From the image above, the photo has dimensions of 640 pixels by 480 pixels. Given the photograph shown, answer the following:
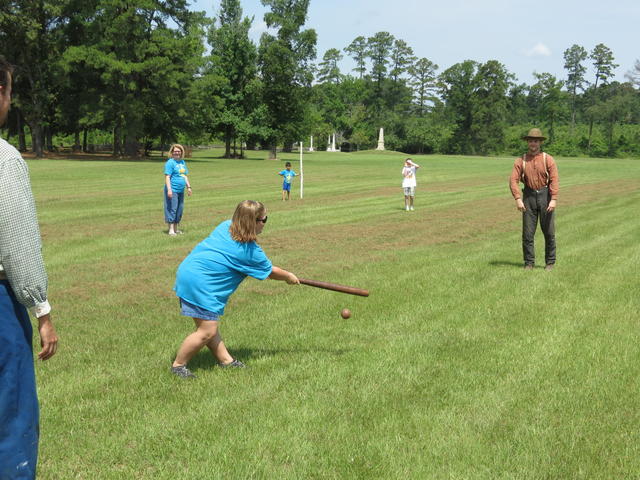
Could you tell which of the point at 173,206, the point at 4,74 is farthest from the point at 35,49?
the point at 4,74

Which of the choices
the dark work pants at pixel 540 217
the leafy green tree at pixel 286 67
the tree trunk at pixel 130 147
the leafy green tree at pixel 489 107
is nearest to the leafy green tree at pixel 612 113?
the leafy green tree at pixel 489 107

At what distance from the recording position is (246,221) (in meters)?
4.89

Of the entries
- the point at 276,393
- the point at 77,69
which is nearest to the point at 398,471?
the point at 276,393

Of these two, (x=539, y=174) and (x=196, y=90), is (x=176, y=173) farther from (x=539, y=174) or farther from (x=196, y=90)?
(x=196, y=90)

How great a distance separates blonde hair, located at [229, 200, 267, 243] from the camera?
16.0ft

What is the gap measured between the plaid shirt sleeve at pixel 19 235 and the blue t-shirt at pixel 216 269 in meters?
2.34

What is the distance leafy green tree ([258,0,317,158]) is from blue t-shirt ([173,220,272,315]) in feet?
191

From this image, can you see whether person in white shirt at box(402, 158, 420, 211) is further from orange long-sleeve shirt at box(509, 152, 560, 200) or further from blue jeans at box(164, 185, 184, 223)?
orange long-sleeve shirt at box(509, 152, 560, 200)

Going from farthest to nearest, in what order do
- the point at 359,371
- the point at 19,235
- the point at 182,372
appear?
the point at 359,371 < the point at 182,372 < the point at 19,235

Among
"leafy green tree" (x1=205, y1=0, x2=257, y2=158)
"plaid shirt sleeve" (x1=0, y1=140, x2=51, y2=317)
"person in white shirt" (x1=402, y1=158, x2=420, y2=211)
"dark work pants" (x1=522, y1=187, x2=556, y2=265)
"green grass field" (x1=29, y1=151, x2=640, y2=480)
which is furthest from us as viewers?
"leafy green tree" (x1=205, y1=0, x2=257, y2=158)

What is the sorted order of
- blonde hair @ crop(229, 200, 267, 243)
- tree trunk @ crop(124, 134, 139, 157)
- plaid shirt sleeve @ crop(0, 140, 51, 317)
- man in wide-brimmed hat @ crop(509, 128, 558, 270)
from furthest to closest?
1. tree trunk @ crop(124, 134, 139, 157)
2. man in wide-brimmed hat @ crop(509, 128, 558, 270)
3. blonde hair @ crop(229, 200, 267, 243)
4. plaid shirt sleeve @ crop(0, 140, 51, 317)

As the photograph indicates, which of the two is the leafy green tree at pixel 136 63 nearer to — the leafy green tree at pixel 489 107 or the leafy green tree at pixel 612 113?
the leafy green tree at pixel 489 107

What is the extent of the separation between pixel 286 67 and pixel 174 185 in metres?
52.4

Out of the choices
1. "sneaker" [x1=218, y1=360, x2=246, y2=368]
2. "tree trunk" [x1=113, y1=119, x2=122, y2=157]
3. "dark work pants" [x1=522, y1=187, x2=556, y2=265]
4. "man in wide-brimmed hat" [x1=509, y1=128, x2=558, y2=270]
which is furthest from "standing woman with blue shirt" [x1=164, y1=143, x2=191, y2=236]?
"tree trunk" [x1=113, y1=119, x2=122, y2=157]
